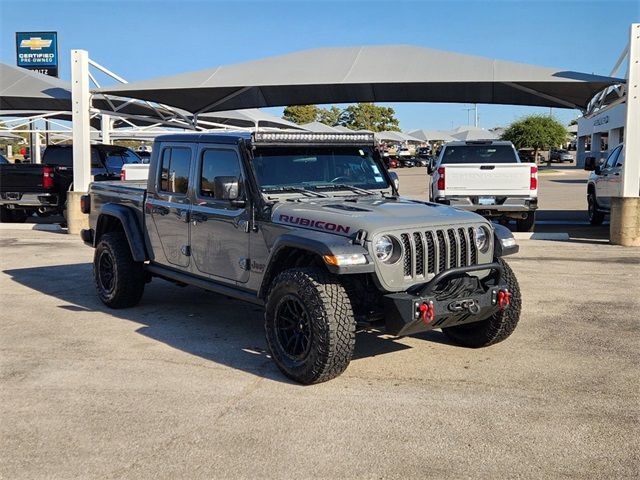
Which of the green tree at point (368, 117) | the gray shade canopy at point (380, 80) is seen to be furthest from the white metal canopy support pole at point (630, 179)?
the green tree at point (368, 117)

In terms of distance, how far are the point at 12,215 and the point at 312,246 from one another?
13.4 meters

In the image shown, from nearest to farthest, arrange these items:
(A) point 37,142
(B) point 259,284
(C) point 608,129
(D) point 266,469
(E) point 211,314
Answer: (D) point 266,469, (B) point 259,284, (E) point 211,314, (A) point 37,142, (C) point 608,129

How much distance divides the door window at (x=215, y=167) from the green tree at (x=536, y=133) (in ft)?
182

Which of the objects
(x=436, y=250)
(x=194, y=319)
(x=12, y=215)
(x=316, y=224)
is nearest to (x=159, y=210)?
(x=194, y=319)

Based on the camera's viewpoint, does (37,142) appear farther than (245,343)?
Yes

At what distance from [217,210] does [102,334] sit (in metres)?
1.67

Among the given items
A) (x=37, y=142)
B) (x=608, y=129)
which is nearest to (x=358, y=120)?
(x=608, y=129)

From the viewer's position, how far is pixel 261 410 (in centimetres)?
470

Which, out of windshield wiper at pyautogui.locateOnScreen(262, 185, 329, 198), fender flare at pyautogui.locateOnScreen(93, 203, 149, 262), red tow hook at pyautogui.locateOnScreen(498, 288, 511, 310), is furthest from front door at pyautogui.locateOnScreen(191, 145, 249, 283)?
red tow hook at pyautogui.locateOnScreen(498, 288, 511, 310)

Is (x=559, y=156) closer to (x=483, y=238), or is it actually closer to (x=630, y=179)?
Answer: (x=630, y=179)

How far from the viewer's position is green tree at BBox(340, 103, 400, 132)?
8881 cm

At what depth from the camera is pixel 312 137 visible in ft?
20.5

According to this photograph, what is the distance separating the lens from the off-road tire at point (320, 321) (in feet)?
16.0

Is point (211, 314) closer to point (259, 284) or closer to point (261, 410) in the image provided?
point (259, 284)
